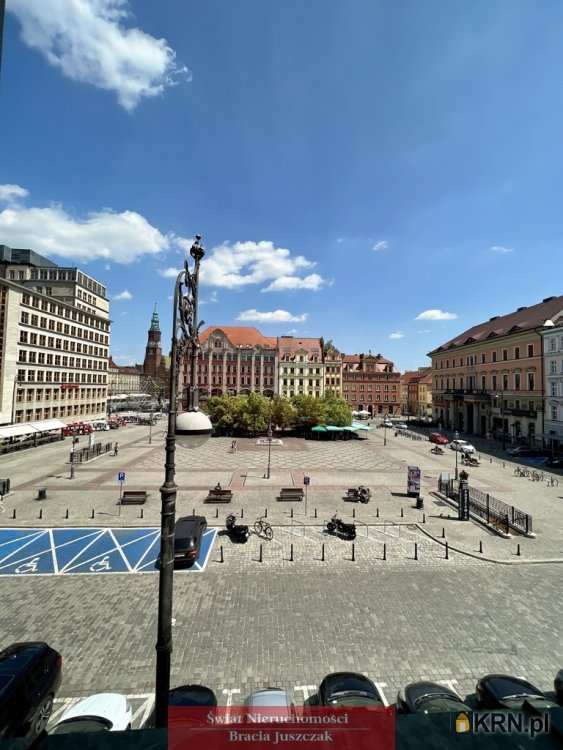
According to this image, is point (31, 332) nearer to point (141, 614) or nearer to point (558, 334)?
point (141, 614)

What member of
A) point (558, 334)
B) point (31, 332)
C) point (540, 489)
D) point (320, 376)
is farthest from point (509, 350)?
point (31, 332)

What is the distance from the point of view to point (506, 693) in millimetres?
7629

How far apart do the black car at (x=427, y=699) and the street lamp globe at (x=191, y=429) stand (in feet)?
23.2

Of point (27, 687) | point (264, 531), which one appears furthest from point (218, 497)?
point (27, 687)

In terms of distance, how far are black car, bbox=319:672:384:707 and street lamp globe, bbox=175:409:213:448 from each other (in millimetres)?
6491

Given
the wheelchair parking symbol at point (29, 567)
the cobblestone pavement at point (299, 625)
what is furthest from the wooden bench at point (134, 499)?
the cobblestone pavement at point (299, 625)

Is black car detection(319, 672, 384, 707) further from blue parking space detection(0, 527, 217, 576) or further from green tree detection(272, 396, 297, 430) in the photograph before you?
green tree detection(272, 396, 297, 430)

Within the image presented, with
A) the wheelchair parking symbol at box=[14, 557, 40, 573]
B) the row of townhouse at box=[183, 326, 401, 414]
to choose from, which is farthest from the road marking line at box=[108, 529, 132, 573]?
the row of townhouse at box=[183, 326, 401, 414]

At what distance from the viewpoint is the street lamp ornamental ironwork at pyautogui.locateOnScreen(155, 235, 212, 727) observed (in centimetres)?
449

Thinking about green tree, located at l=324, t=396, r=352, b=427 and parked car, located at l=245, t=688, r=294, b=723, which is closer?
parked car, located at l=245, t=688, r=294, b=723

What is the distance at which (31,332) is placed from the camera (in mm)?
46344

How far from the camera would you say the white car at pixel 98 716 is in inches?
264

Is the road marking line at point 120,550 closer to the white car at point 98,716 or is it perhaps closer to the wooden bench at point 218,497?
the wooden bench at point 218,497

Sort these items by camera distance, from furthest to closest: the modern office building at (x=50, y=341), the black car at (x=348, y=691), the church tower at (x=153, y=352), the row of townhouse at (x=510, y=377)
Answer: the church tower at (x=153, y=352)
the row of townhouse at (x=510, y=377)
the modern office building at (x=50, y=341)
the black car at (x=348, y=691)
